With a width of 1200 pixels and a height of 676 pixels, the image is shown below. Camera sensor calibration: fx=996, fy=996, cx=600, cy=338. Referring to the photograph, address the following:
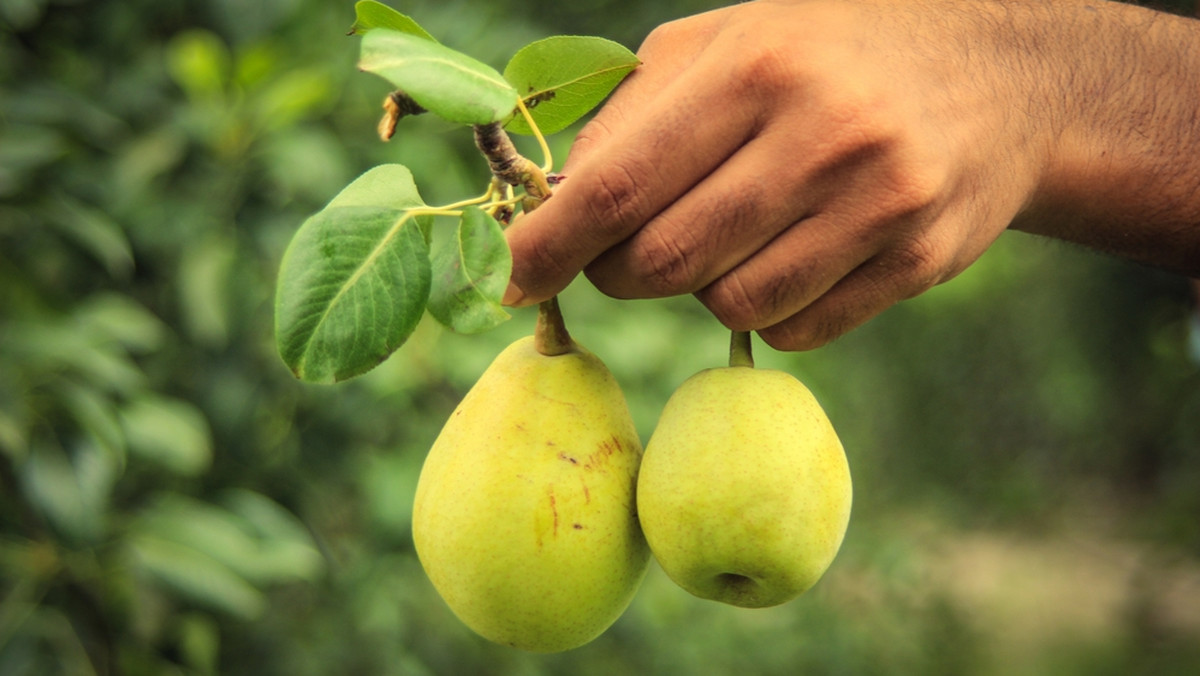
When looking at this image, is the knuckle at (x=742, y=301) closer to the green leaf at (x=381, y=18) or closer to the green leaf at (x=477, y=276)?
the green leaf at (x=477, y=276)

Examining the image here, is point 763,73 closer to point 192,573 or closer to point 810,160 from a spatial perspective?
point 810,160

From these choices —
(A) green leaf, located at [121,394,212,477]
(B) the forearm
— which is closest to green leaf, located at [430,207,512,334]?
(B) the forearm

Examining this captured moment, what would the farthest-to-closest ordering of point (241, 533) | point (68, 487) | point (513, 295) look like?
1. point (241, 533)
2. point (68, 487)
3. point (513, 295)

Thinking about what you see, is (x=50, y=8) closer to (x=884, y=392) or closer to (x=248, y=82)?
(x=248, y=82)

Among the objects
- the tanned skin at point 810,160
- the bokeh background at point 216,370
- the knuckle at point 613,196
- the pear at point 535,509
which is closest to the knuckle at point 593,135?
the tanned skin at point 810,160

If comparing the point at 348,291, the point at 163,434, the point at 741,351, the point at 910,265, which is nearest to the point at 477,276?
the point at 348,291

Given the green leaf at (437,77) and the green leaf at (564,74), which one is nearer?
the green leaf at (437,77)

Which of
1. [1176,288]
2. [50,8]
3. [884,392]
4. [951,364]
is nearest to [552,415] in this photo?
[50,8]
